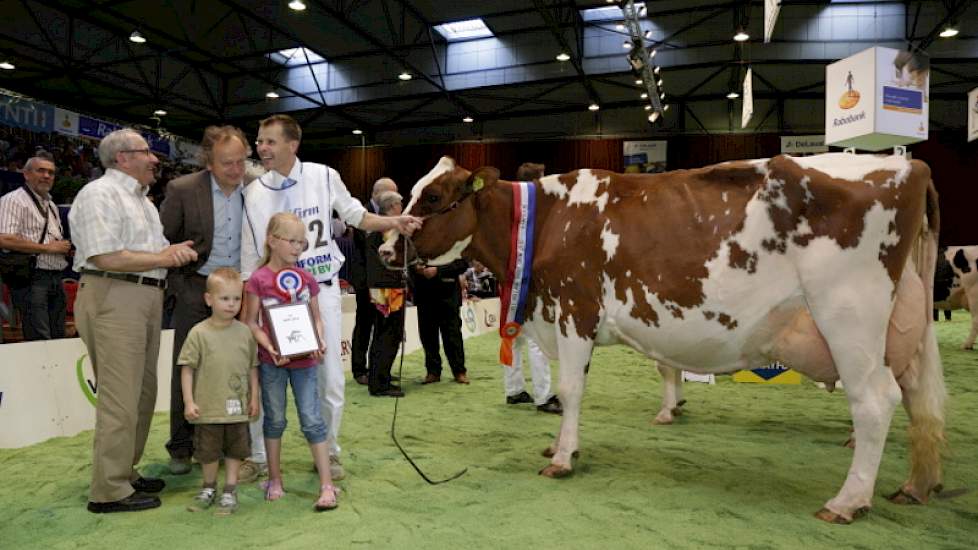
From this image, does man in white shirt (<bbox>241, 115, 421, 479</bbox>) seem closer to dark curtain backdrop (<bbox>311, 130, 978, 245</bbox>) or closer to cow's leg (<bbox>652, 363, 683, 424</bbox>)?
cow's leg (<bbox>652, 363, 683, 424</bbox>)

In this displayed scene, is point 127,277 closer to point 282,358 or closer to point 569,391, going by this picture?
point 282,358

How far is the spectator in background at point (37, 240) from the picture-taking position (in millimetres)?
5645

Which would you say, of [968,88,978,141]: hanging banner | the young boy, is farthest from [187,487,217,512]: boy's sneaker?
[968,88,978,141]: hanging banner

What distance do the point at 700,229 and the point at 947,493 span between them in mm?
1764

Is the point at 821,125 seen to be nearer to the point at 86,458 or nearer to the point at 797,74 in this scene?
the point at 797,74

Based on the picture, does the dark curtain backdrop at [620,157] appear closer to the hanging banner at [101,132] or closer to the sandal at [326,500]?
the hanging banner at [101,132]

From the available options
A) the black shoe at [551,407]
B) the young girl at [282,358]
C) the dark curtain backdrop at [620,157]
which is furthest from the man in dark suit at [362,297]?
the dark curtain backdrop at [620,157]

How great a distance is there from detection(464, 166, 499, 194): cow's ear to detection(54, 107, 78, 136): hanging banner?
8558 mm

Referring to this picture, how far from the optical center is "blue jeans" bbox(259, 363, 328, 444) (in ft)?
11.1

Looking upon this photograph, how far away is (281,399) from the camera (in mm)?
3441

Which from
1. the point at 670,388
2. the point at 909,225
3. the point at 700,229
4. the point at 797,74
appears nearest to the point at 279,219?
the point at 700,229

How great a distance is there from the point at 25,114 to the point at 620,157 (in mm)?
16336

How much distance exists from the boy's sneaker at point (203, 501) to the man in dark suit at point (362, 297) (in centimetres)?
353

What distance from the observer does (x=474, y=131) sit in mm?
23000
